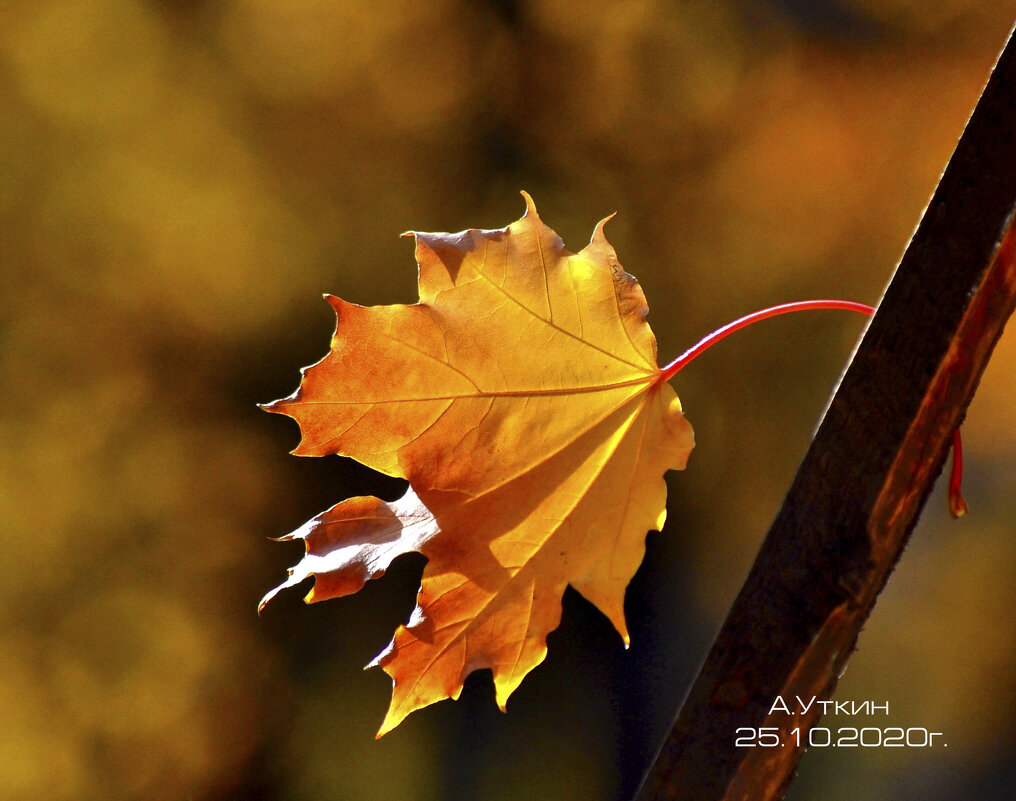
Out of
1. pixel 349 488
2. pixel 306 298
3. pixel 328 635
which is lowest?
pixel 328 635

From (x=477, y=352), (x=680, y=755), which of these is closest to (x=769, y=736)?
(x=680, y=755)

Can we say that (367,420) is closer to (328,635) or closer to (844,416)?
(844,416)

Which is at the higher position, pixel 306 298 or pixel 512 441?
pixel 512 441
